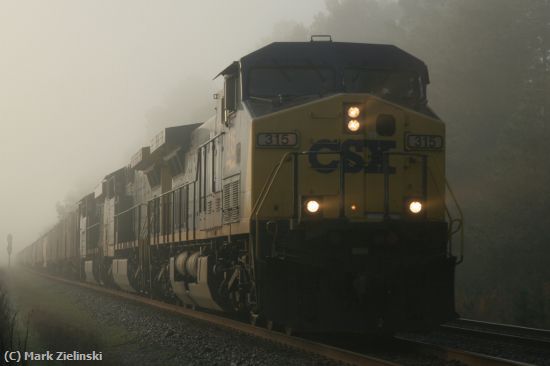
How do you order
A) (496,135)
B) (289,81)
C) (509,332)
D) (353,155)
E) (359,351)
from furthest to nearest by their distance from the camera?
(496,135) → (509,332) → (289,81) → (353,155) → (359,351)

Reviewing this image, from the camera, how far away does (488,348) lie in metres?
9.18

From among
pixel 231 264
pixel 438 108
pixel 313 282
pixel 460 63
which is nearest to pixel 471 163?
pixel 438 108

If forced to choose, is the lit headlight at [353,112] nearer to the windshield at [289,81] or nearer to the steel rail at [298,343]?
the windshield at [289,81]

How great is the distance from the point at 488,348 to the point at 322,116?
11.5ft

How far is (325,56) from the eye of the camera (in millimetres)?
10070

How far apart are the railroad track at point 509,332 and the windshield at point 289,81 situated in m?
3.94

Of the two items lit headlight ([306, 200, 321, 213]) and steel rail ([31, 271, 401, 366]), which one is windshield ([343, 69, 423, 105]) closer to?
lit headlight ([306, 200, 321, 213])

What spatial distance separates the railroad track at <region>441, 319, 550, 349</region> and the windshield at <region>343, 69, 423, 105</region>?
3.31m

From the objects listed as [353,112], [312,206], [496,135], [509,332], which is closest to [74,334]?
[312,206]

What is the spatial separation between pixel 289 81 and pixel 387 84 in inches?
52.7

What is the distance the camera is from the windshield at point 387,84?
1002 cm

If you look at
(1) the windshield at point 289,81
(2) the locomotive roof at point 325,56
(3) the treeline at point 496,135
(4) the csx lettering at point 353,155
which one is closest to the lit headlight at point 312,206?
(4) the csx lettering at point 353,155

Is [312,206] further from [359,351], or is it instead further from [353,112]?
[359,351]

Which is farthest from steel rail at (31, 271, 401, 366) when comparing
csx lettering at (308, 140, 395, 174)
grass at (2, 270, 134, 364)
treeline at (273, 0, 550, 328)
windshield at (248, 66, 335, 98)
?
treeline at (273, 0, 550, 328)
